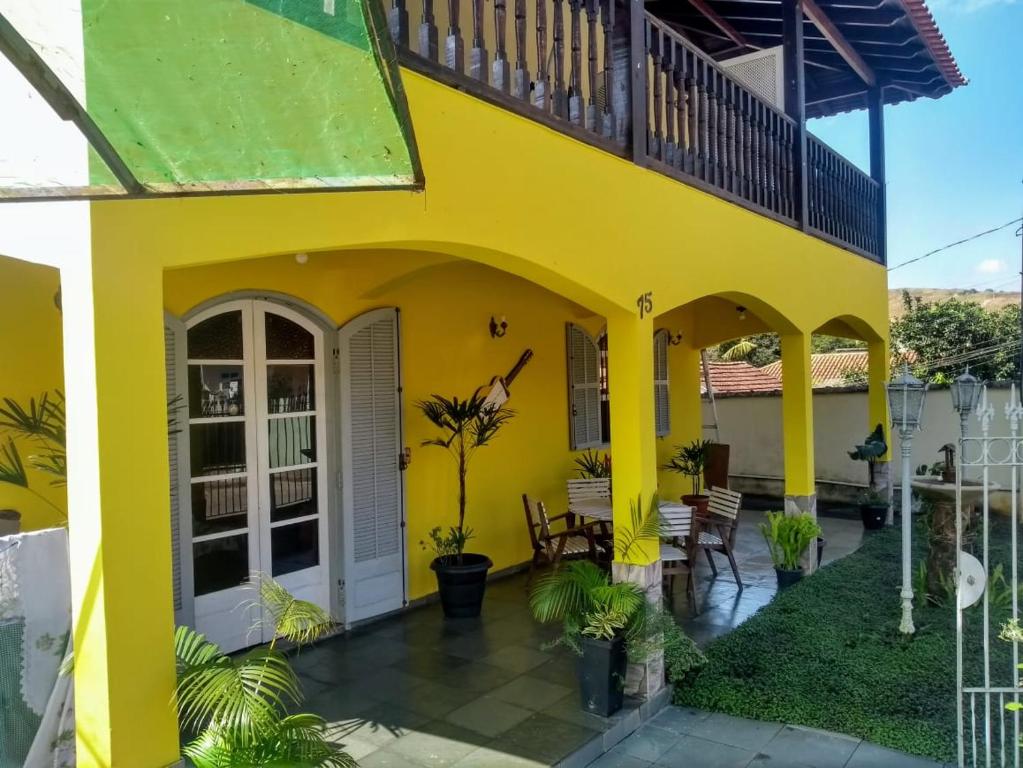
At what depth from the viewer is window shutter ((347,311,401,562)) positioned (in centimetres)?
560

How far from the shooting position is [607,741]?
3.98m

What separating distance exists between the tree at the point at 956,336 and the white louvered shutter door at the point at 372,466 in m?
19.2

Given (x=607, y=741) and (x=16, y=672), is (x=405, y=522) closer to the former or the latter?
(x=607, y=741)

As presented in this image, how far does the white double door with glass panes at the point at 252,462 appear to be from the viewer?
15.5 ft

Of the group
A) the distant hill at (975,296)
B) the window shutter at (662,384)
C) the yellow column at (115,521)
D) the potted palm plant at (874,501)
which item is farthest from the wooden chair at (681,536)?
the distant hill at (975,296)

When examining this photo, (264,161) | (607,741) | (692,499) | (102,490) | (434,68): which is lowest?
(607,741)

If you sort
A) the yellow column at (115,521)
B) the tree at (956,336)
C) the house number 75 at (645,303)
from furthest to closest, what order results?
the tree at (956,336) → the house number 75 at (645,303) → the yellow column at (115,521)

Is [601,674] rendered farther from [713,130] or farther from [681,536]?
[713,130]

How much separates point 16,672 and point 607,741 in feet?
9.29

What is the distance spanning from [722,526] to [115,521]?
18.2 feet

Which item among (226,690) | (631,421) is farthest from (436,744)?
(631,421)

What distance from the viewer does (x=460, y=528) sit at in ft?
19.3

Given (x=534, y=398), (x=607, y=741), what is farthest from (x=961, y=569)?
(x=534, y=398)

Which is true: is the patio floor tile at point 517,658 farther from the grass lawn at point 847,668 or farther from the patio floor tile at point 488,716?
the grass lawn at point 847,668
